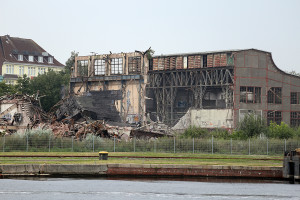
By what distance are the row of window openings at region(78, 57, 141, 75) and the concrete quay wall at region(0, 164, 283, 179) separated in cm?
4995

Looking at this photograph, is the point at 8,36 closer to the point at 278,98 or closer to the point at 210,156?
the point at 278,98

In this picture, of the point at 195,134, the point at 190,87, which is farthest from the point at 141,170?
the point at 190,87

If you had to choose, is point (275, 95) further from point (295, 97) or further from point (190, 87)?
point (190, 87)

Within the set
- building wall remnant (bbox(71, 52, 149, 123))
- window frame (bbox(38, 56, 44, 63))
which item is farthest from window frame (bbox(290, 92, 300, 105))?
window frame (bbox(38, 56, 44, 63))

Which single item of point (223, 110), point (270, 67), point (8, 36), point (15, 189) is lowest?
point (15, 189)

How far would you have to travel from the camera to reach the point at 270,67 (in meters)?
84.8

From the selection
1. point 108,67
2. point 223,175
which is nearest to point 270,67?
point 108,67

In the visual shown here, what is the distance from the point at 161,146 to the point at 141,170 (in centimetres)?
1540

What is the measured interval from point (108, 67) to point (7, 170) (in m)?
55.1

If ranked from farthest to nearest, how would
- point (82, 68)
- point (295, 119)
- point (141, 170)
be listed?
point (82, 68)
point (295, 119)
point (141, 170)

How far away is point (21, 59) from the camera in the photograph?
155875 mm

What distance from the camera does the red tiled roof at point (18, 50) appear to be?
15250 centimetres

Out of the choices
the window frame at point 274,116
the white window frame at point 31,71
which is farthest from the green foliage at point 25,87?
the window frame at point 274,116

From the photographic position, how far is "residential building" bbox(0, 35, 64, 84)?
152 m
